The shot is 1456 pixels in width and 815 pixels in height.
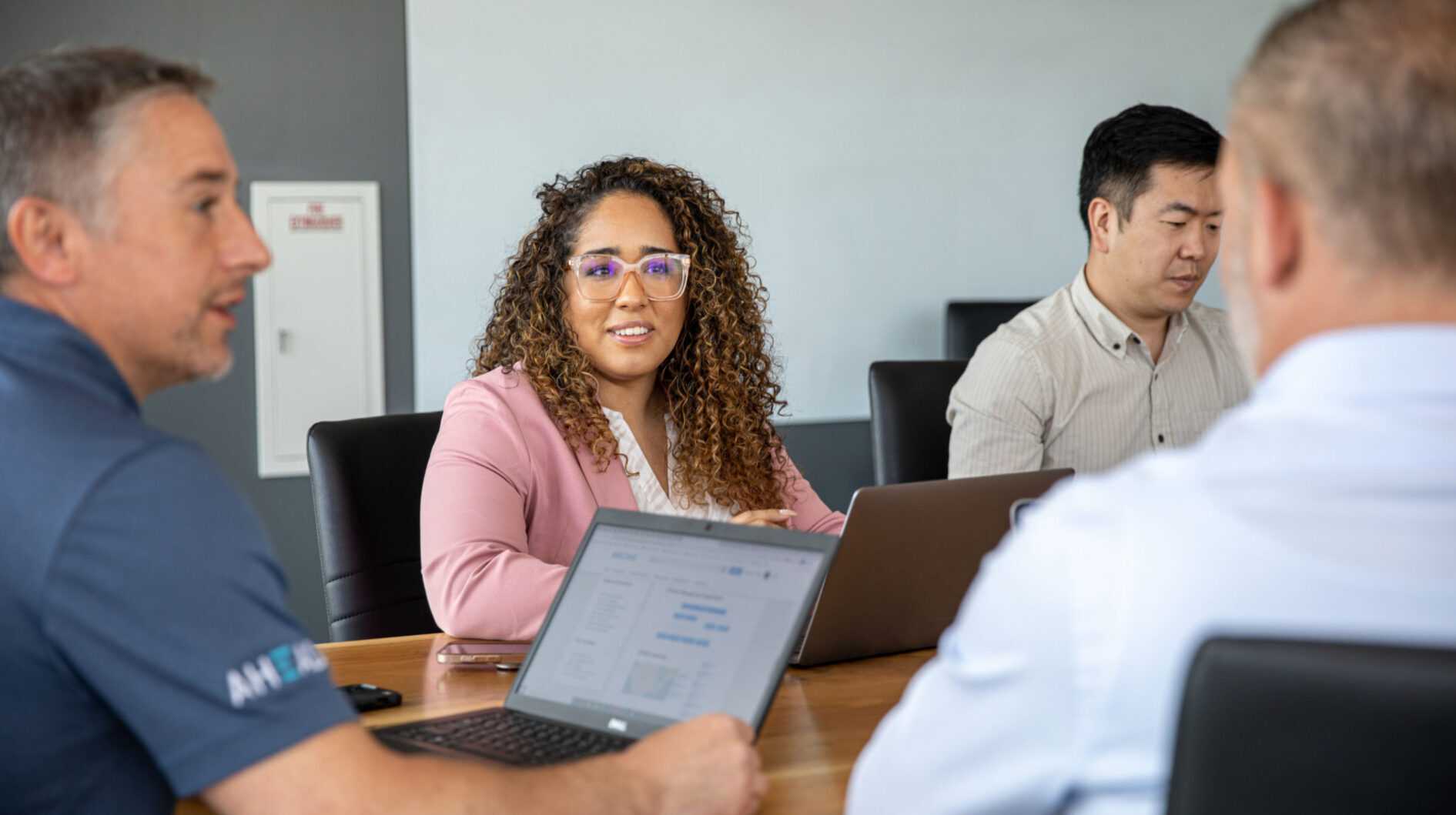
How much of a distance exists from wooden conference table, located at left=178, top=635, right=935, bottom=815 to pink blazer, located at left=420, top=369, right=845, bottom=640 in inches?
3.5

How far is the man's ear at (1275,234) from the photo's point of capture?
84 cm

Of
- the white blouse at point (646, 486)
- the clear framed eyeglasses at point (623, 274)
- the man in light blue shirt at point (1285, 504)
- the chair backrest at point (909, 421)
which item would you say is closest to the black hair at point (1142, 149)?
the chair backrest at point (909, 421)

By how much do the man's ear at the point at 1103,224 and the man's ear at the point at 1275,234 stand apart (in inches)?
77.5

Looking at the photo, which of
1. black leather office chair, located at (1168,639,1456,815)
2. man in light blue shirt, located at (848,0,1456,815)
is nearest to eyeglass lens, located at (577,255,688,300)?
man in light blue shirt, located at (848,0,1456,815)

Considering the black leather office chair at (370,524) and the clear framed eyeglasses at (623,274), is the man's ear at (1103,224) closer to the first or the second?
the clear framed eyeglasses at (623,274)

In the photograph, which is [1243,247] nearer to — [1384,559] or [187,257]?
[1384,559]

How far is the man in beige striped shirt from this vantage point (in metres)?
2.68

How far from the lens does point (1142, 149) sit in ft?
8.90

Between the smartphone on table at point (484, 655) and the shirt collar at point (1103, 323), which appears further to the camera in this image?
the shirt collar at point (1103, 323)

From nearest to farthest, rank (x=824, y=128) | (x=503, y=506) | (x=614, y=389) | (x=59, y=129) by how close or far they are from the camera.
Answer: (x=59, y=129) → (x=503, y=506) → (x=614, y=389) → (x=824, y=128)

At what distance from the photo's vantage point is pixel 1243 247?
0.89 meters

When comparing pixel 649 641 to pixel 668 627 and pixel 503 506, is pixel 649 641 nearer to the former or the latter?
pixel 668 627

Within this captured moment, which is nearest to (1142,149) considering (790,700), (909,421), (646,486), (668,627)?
(909,421)

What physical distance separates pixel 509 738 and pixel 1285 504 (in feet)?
2.69
